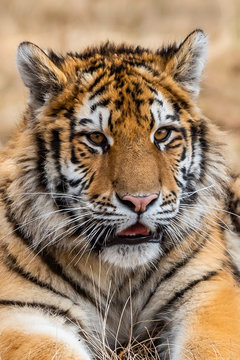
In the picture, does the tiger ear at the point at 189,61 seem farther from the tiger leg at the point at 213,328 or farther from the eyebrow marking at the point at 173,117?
the tiger leg at the point at 213,328

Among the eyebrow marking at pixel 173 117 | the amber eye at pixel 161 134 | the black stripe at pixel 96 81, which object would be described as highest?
the black stripe at pixel 96 81

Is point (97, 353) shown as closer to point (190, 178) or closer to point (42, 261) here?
point (42, 261)

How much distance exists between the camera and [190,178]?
126 inches

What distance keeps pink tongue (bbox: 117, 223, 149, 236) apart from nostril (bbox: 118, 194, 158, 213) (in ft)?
0.43

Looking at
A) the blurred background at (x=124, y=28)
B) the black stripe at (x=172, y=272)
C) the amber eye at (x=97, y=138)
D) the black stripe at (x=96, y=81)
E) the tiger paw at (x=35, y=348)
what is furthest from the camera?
the blurred background at (x=124, y=28)

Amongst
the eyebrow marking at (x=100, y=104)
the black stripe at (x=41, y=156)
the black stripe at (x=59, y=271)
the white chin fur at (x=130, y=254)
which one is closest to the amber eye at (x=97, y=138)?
the eyebrow marking at (x=100, y=104)

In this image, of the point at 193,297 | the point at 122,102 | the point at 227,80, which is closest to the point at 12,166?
the point at 122,102

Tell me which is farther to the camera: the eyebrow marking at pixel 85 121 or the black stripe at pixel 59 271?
the black stripe at pixel 59 271

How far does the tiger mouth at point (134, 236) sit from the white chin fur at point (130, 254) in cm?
2

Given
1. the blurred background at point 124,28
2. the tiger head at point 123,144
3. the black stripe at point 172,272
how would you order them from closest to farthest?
1. the tiger head at point 123,144
2. the black stripe at point 172,272
3. the blurred background at point 124,28

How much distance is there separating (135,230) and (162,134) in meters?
0.44

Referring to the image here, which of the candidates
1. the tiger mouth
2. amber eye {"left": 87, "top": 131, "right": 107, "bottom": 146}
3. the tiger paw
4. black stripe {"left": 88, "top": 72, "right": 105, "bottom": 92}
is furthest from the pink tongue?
black stripe {"left": 88, "top": 72, "right": 105, "bottom": 92}

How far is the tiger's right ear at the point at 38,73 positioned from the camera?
3.04 metres

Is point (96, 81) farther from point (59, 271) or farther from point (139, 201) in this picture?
point (59, 271)
